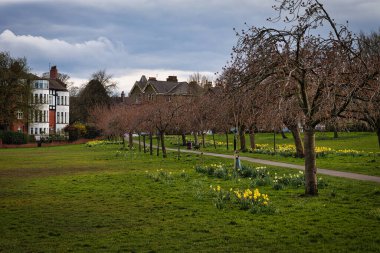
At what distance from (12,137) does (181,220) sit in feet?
208

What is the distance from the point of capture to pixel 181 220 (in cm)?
1270

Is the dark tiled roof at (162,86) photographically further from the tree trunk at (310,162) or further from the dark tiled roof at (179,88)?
the tree trunk at (310,162)

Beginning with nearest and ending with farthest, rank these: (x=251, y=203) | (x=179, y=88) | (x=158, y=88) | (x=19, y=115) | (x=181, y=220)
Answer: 1. (x=181, y=220)
2. (x=251, y=203)
3. (x=19, y=115)
4. (x=179, y=88)
5. (x=158, y=88)

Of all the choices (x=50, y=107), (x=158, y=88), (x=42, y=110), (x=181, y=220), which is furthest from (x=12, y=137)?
(x=181, y=220)

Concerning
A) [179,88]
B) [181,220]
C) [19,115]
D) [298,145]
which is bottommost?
[181,220]

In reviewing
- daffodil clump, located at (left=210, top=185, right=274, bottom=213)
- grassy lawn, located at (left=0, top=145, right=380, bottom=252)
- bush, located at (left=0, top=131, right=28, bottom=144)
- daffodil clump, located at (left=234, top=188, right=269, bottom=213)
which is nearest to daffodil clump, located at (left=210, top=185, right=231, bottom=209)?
daffodil clump, located at (left=210, top=185, right=274, bottom=213)

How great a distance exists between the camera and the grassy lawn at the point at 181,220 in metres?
10.1

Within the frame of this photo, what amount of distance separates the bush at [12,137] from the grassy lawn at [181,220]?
2109 inches

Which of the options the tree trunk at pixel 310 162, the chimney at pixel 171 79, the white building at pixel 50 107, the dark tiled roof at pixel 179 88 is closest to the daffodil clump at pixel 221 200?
the tree trunk at pixel 310 162

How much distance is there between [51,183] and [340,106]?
42.8ft

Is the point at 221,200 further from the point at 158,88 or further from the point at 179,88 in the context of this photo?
the point at 158,88

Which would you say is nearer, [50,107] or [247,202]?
[247,202]

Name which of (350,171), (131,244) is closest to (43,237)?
(131,244)

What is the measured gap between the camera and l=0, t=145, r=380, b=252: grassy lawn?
1009 centimetres
